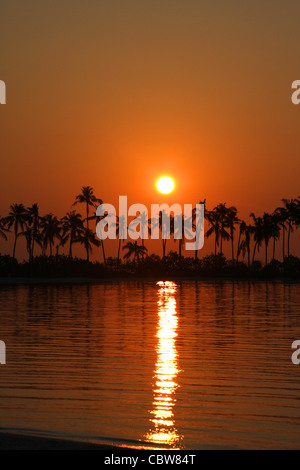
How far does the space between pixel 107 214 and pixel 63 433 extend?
137 meters

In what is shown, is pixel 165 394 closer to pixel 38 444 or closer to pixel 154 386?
pixel 154 386

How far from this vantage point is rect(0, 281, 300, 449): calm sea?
10.9 m

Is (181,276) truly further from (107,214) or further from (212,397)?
(212,397)

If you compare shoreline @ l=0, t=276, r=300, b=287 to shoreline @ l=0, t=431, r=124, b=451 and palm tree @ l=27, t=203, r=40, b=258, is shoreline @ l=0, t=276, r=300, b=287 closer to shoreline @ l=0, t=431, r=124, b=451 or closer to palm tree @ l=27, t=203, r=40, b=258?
palm tree @ l=27, t=203, r=40, b=258

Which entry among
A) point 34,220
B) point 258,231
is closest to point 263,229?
point 258,231

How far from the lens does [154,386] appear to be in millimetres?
15219

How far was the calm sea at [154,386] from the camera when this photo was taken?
1092 cm

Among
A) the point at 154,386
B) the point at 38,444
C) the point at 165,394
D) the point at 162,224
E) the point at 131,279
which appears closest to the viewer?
the point at 38,444

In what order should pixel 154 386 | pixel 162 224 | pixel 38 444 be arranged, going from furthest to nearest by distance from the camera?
1. pixel 162 224
2. pixel 154 386
3. pixel 38 444

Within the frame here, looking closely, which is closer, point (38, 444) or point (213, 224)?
point (38, 444)

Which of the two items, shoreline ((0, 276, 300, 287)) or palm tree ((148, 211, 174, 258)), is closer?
shoreline ((0, 276, 300, 287))

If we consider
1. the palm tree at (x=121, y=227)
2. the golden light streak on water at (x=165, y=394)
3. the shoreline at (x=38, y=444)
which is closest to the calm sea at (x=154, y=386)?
the golden light streak on water at (x=165, y=394)

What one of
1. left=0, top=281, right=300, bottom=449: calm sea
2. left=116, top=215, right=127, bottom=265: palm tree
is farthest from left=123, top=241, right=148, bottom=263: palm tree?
left=0, top=281, right=300, bottom=449: calm sea

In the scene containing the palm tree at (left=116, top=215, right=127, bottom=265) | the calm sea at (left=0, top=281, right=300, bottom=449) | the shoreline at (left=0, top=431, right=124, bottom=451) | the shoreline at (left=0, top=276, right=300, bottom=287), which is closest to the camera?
the shoreline at (left=0, top=431, right=124, bottom=451)
